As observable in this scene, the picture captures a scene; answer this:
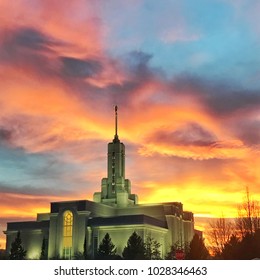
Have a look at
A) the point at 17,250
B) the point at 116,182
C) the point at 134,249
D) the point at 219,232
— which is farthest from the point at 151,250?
the point at 219,232

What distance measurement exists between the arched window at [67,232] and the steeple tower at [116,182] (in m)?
2.90

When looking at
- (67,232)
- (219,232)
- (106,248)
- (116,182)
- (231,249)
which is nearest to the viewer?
(231,249)

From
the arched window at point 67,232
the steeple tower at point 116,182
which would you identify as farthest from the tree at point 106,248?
the steeple tower at point 116,182

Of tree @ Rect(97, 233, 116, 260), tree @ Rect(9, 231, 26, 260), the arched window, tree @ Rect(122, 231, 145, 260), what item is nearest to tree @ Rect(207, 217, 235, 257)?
tree @ Rect(122, 231, 145, 260)

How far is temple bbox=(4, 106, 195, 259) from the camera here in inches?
699

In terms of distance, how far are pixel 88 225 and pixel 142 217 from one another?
240cm

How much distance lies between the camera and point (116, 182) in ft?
68.6

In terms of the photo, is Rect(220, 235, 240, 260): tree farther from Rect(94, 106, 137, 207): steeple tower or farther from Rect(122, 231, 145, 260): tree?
Rect(94, 106, 137, 207): steeple tower

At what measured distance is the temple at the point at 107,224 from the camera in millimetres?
17766

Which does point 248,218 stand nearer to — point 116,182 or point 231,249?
point 231,249

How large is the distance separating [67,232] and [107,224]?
1.74 m
